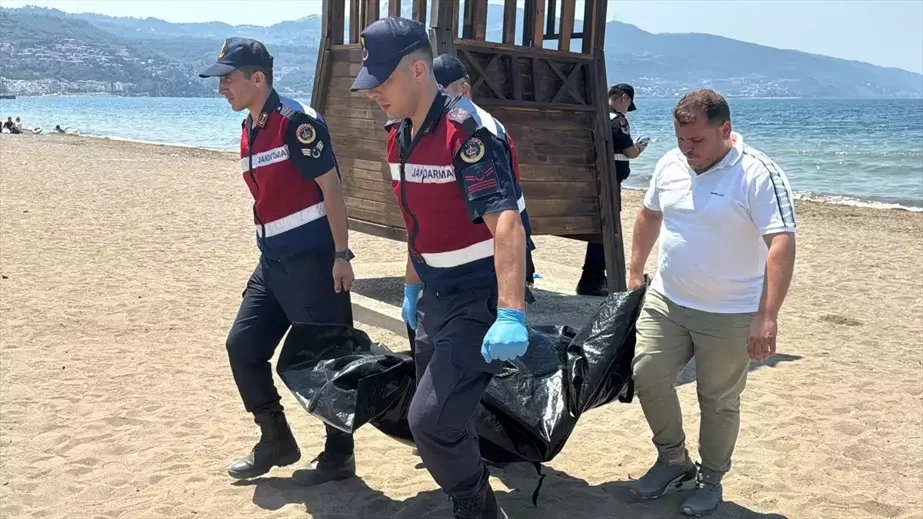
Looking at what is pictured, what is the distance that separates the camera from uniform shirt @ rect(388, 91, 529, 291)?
10.1 ft

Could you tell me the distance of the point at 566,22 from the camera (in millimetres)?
7754

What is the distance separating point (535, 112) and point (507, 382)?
3995 millimetres

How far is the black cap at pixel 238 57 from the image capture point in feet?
13.4

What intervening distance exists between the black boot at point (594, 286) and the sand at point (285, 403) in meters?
0.19

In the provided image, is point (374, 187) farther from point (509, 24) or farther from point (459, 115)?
point (459, 115)

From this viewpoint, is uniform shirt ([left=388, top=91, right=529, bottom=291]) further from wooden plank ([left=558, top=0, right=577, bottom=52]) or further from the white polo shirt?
wooden plank ([left=558, top=0, right=577, bottom=52])

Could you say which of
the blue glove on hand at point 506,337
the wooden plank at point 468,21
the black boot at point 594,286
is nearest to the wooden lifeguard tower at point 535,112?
the wooden plank at point 468,21

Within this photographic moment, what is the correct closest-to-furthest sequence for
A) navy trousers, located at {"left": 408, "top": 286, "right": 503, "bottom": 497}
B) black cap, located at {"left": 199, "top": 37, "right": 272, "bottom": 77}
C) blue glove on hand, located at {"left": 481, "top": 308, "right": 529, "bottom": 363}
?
blue glove on hand, located at {"left": 481, "top": 308, "right": 529, "bottom": 363} < navy trousers, located at {"left": 408, "top": 286, "right": 503, "bottom": 497} < black cap, located at {"left": 199, "top": 37, "right": 272, "bottom": 77}

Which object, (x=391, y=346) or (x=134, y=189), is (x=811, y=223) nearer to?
(x=391, y=346)

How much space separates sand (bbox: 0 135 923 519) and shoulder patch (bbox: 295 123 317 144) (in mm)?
1619

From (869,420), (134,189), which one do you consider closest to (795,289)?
(869,420)

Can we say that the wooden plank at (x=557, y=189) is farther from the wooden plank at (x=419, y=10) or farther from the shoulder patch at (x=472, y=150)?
the shoulder patch at (x=472, y=150)

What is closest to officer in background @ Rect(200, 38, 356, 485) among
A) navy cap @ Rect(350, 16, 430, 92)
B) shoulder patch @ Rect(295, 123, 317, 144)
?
shoulder patch @ Rect(295, 123, 317, 144)

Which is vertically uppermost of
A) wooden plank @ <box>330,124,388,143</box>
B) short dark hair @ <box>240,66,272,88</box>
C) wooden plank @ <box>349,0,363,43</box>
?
wooden plank @ <box>349,0,363,43</box>
